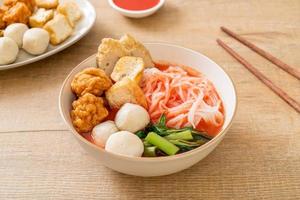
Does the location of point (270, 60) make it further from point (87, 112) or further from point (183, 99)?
point (87, 112)

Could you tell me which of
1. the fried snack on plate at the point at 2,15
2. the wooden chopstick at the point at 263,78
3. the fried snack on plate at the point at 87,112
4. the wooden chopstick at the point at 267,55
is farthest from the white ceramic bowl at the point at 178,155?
the fried snack on plate at the point at 2,15

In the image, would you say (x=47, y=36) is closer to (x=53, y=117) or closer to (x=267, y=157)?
(x=53, y=117)

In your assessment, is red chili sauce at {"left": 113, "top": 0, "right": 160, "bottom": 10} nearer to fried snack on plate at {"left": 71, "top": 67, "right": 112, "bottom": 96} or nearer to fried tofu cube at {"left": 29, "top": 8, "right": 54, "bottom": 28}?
fried tofu cube at {"left": 29, "top": 8, "right": 54, "bottom": 28}

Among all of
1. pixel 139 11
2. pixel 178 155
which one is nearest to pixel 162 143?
pixel 178 155

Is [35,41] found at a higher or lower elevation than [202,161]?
higher

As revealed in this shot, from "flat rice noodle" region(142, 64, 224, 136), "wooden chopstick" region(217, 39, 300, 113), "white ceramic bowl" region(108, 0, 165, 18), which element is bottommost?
"wooden chopstick" region(217, 39, 300, 113)

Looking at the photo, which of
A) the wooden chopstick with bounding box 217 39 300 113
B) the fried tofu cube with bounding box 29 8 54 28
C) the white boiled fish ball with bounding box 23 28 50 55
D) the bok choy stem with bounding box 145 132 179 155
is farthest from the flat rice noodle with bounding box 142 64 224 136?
the fried tofu cube with bounding box 29 8 54 28

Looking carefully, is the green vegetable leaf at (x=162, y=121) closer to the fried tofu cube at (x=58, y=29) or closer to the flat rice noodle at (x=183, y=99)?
the flat rice noodle at (x=183, y=99)
